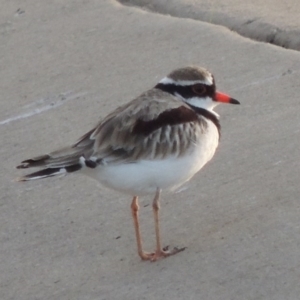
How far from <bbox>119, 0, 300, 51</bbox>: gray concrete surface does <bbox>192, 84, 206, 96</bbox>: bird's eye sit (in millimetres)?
1907

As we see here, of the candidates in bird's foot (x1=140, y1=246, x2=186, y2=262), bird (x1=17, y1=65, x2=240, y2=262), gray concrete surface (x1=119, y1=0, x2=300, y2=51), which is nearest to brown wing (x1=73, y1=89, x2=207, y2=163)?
bird (x1=17, y1=65, x2=240, y2=262)

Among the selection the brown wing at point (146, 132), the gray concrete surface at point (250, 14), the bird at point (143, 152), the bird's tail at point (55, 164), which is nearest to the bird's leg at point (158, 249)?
the bird at point (143, 152)

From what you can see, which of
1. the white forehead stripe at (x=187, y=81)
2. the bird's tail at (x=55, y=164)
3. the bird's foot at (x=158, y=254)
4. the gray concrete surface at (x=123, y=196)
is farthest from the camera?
the white forehead stripe at (x=187, y=81)

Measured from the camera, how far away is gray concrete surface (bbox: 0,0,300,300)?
169 inches

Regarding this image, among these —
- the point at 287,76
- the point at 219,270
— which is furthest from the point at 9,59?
the point at 219,270

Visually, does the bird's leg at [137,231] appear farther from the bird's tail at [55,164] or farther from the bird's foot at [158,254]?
the bird's tail at [55,164]

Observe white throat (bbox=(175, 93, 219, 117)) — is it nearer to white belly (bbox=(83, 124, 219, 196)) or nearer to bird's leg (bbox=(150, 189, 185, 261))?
white belly (bbox=(83, 124, 219, 196))

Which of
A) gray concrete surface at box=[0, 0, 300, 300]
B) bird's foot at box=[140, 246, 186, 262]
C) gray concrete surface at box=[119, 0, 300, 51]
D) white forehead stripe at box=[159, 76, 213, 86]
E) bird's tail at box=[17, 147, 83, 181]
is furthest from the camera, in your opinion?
gray concrete surface at box=[119, 0, 300, 51]

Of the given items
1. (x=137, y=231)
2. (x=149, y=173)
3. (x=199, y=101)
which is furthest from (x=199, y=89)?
(x=137, y=231)

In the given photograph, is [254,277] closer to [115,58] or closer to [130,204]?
[130,204]

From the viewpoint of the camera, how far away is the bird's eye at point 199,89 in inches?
186

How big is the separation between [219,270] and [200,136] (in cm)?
72

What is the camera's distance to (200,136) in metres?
4.57

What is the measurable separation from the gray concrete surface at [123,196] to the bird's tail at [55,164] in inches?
18.6
